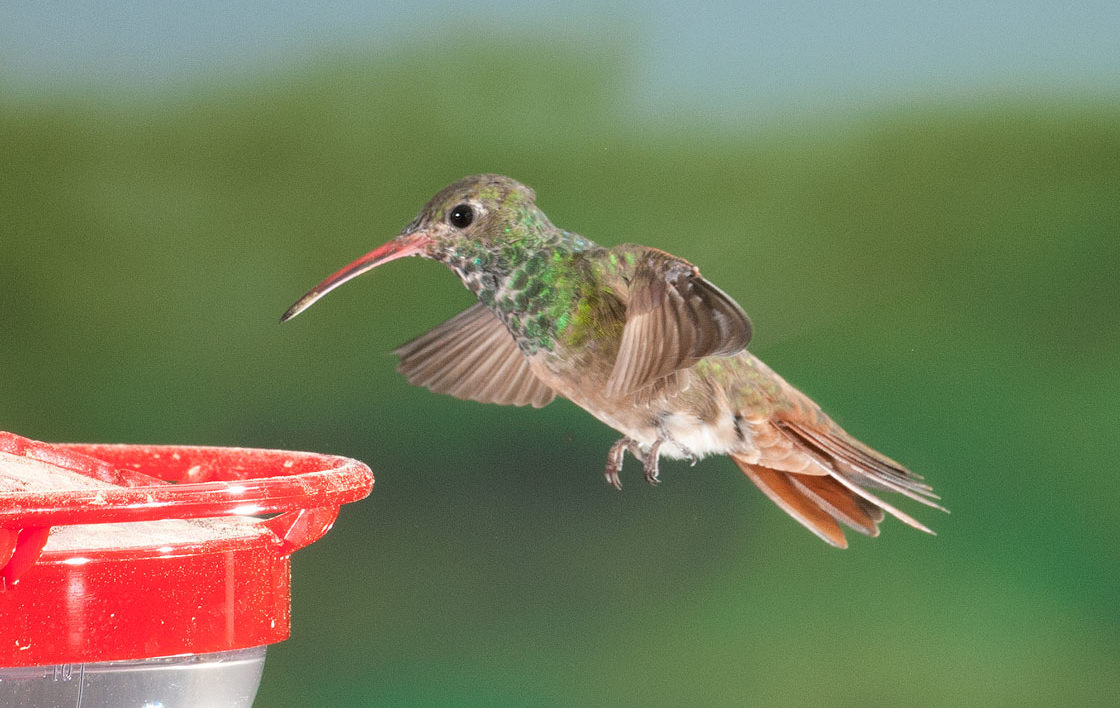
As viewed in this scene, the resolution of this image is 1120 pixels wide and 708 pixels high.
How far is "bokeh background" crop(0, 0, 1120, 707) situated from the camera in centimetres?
223

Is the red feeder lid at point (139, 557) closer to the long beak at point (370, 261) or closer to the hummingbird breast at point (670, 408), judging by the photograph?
the long beak at point (370, 261)

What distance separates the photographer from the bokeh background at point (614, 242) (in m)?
2.23

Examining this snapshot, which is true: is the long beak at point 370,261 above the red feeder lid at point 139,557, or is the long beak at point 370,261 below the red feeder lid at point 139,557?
above

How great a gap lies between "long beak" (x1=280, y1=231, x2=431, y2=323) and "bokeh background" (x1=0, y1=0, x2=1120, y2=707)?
839mm

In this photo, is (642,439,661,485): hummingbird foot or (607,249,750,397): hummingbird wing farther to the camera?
(642,439,661,485): hummingbird foot

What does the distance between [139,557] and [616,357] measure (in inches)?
30.1

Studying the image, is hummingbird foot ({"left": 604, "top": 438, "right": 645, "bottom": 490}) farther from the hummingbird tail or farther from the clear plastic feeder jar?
the clear plastic feeder jar

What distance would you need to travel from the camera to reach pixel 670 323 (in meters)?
1.38

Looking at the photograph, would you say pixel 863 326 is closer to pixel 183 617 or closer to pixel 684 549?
pixel 684 549

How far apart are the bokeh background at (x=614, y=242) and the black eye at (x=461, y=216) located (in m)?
0.79

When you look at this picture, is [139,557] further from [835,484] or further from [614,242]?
[614,242]

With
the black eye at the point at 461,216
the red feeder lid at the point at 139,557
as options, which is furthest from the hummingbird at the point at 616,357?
the red feeder lid at the point at 139,557

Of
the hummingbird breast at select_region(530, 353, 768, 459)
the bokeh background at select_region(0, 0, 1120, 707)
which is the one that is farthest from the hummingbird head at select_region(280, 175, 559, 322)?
the bokeh background at select_region(0, 0, 1120, 707)

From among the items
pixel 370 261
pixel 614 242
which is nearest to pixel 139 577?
pixel 370 261
